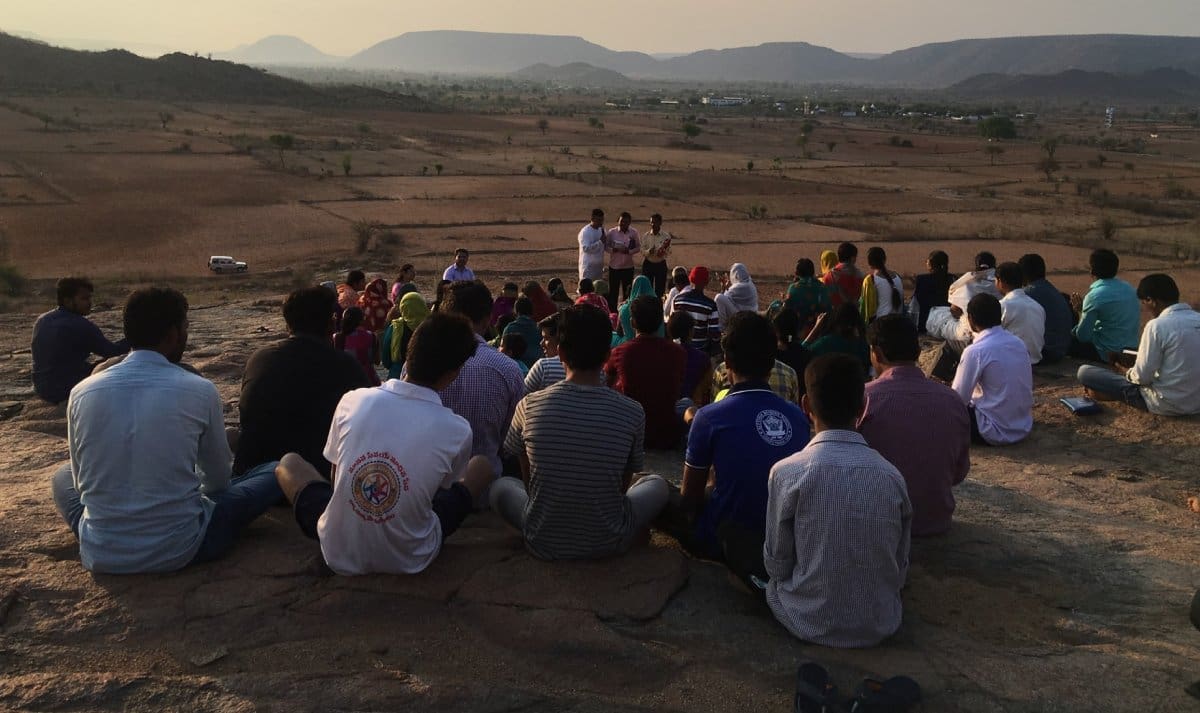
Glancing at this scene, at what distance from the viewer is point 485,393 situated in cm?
514

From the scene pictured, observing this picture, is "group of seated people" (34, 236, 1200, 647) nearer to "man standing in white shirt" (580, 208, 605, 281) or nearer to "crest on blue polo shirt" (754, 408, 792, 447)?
"crest on blue polo shirt" (754, 408, 792, 447)

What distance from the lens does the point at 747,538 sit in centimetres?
406

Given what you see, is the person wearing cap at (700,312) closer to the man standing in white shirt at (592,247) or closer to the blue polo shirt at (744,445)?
the man standing in white shirt at (592,247)

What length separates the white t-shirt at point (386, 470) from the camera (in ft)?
12.4

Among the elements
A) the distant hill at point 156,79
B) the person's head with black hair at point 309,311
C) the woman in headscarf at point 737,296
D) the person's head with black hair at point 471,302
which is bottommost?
the woman in headscarf at point 737,296

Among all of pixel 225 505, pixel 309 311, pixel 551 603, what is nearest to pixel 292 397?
pixel 309 311

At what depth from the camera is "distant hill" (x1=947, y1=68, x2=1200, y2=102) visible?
162000 mm

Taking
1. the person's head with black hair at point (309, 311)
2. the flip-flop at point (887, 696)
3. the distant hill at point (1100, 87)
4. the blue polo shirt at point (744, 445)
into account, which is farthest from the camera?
the distant hill at point (1100, 87)

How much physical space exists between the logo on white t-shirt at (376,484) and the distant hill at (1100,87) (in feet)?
571

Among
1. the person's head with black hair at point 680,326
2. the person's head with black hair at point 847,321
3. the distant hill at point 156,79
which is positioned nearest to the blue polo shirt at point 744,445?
the person's head with black hair at point 680,326

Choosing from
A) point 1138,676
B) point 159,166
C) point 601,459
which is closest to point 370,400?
point 601,459

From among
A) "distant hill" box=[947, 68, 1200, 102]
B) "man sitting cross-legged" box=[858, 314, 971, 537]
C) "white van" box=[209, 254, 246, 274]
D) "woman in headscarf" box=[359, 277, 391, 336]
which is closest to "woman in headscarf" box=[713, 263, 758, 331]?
"woman in headscarf" box=[359, 277, 391, 336]

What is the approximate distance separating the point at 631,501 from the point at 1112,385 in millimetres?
5127

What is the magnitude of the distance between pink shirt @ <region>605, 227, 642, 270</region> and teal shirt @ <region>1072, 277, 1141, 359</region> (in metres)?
5.59
